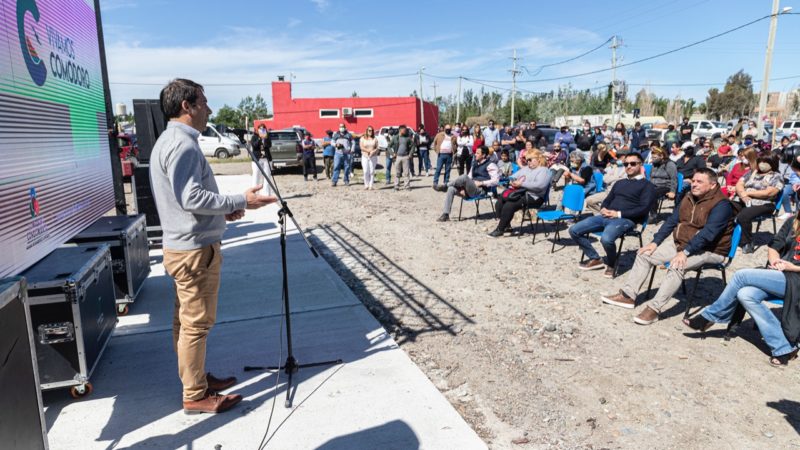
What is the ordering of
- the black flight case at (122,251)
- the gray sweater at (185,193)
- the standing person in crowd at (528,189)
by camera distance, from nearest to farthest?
the gray sweater at (185,193) → the black flight case at (122,251) → the standing person in crowd at (528,189)

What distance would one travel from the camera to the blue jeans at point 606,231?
637 cm

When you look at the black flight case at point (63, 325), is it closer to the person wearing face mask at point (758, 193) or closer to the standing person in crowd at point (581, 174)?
the person wearing face mask at point (758, 193)

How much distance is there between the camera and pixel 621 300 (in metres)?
5.39

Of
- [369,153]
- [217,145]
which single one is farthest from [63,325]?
[217,145]

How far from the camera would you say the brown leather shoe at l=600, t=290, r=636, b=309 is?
5.34 m

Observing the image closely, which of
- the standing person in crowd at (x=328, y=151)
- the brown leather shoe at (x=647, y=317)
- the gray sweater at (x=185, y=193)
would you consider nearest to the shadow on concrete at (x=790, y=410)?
the brown leather shoe at (x=647, y=317)

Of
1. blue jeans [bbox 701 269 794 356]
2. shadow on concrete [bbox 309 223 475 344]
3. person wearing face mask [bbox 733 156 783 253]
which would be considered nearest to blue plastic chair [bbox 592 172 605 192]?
person wearing face mask [bbox 733 156 783 253]

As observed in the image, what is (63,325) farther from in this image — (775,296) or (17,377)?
(775,296)

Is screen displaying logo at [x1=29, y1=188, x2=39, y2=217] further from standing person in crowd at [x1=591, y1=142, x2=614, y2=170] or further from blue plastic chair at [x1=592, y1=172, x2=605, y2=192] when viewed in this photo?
standing person in crowd at [x1=591, y1=142, x2=614, y2=170]

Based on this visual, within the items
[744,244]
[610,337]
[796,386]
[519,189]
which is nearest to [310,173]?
[519,189]

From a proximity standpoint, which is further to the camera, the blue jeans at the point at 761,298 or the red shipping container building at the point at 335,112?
the red shipping container building at the point at 335,112

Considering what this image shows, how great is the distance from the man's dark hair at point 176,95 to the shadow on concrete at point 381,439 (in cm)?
215

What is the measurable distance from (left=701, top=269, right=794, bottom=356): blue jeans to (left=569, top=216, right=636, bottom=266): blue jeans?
6.54 ft

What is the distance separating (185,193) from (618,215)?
5.44m
